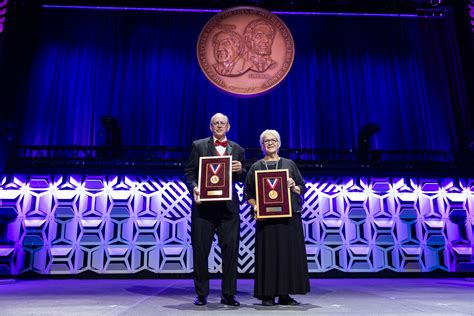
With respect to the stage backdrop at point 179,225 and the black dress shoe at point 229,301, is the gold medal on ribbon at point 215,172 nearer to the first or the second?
the black dress shoe at point 229,301

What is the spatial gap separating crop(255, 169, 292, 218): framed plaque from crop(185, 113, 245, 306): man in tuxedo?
8.8 inches

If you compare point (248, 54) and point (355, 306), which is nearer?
point (355, 306)

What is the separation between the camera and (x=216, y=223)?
298cm

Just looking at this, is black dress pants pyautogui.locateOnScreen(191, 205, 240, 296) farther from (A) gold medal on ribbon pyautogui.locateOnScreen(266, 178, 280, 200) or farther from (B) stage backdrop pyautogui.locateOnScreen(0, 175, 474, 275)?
(B) stage backdrop pyautogui.locateOnScreen(0, 175, 474, 275)

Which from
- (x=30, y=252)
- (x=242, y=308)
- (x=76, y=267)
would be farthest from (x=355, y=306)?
(x=30, y=252)

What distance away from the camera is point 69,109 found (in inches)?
294

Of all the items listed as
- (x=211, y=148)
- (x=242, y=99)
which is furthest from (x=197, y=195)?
(x=242, y=99)

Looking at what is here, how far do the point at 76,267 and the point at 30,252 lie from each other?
75cm

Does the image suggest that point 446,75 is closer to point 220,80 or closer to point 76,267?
point 220,80

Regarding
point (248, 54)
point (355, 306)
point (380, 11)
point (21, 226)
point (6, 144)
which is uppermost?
point (380, 11)

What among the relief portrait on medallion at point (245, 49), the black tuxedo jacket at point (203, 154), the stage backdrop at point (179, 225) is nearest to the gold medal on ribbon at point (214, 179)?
the black tuxedo jacket at point (203, 154)

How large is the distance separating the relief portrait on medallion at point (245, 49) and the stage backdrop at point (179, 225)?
8.12 feet

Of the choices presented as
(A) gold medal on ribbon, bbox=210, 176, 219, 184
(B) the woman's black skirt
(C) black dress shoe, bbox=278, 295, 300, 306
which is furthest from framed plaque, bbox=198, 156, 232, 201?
(C) black dress shoe, bbox=278, 295, 300, 306

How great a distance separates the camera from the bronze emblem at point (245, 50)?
23.9ft
